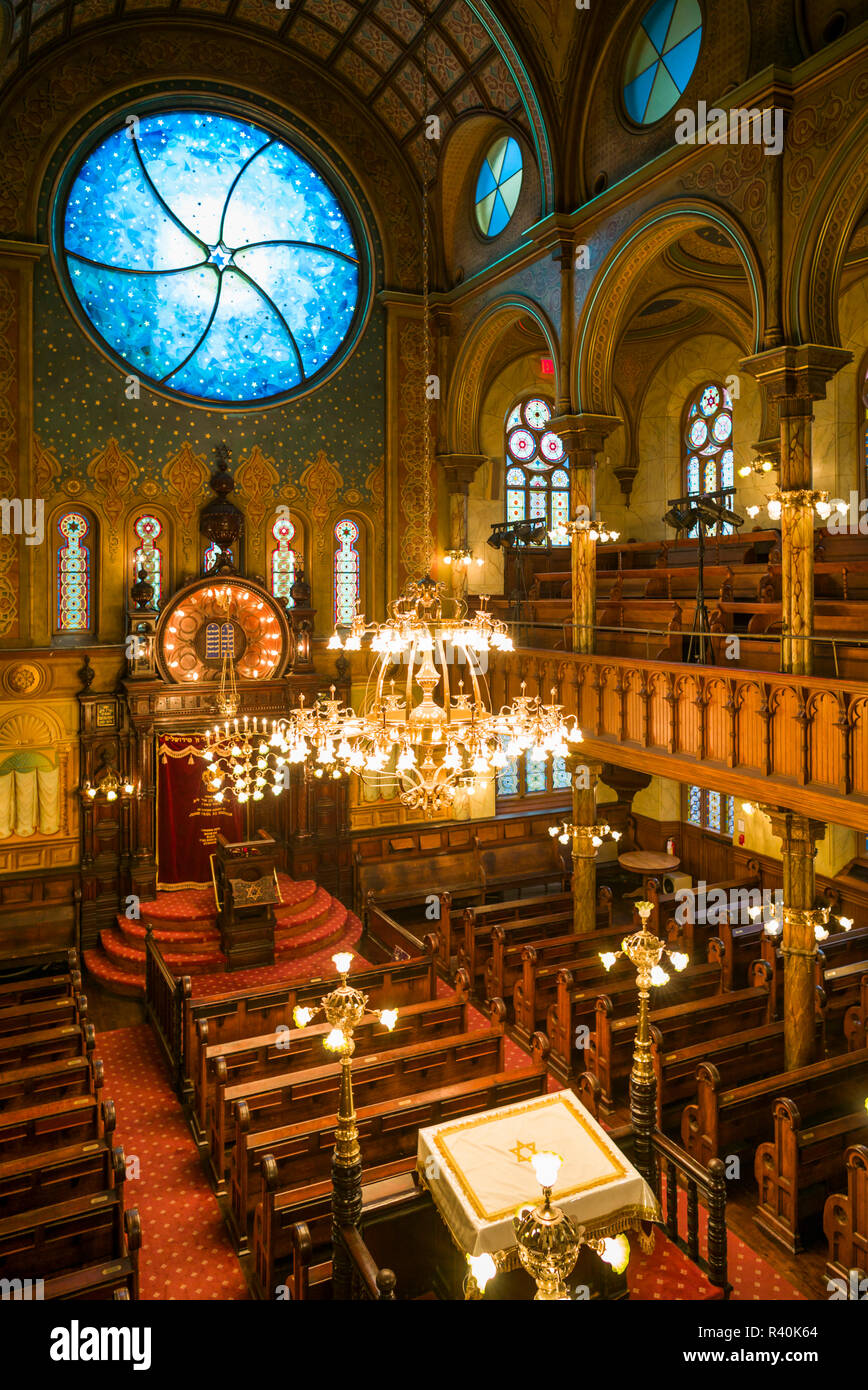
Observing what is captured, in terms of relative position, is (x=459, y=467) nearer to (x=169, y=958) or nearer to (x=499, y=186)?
(x=499, y=186)

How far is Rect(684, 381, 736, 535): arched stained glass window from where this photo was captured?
20.1 m

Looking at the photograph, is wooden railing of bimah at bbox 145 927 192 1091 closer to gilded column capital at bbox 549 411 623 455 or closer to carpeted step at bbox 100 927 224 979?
carpeted step at bbox 100 927 224 979

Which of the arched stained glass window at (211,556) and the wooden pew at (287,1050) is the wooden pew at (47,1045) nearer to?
the wooden pew at (287,1050)

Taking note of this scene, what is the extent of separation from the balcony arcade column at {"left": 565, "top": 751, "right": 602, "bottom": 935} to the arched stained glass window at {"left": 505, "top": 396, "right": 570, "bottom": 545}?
8.39 m

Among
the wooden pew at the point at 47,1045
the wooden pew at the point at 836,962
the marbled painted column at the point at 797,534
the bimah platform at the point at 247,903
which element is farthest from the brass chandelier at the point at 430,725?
the bimah platform at the point at 247,903

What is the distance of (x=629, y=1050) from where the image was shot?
10.5 meters

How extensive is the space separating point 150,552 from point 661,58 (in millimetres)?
11162

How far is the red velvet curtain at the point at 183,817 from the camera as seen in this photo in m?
15.7

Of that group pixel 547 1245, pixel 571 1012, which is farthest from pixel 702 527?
pixel 547 1245

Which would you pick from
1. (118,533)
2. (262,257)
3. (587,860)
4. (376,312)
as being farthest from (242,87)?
(587,860)

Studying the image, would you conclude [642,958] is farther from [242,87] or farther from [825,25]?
[242,87]

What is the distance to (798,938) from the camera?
32.7ft

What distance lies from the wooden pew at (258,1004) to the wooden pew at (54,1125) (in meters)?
1.56
